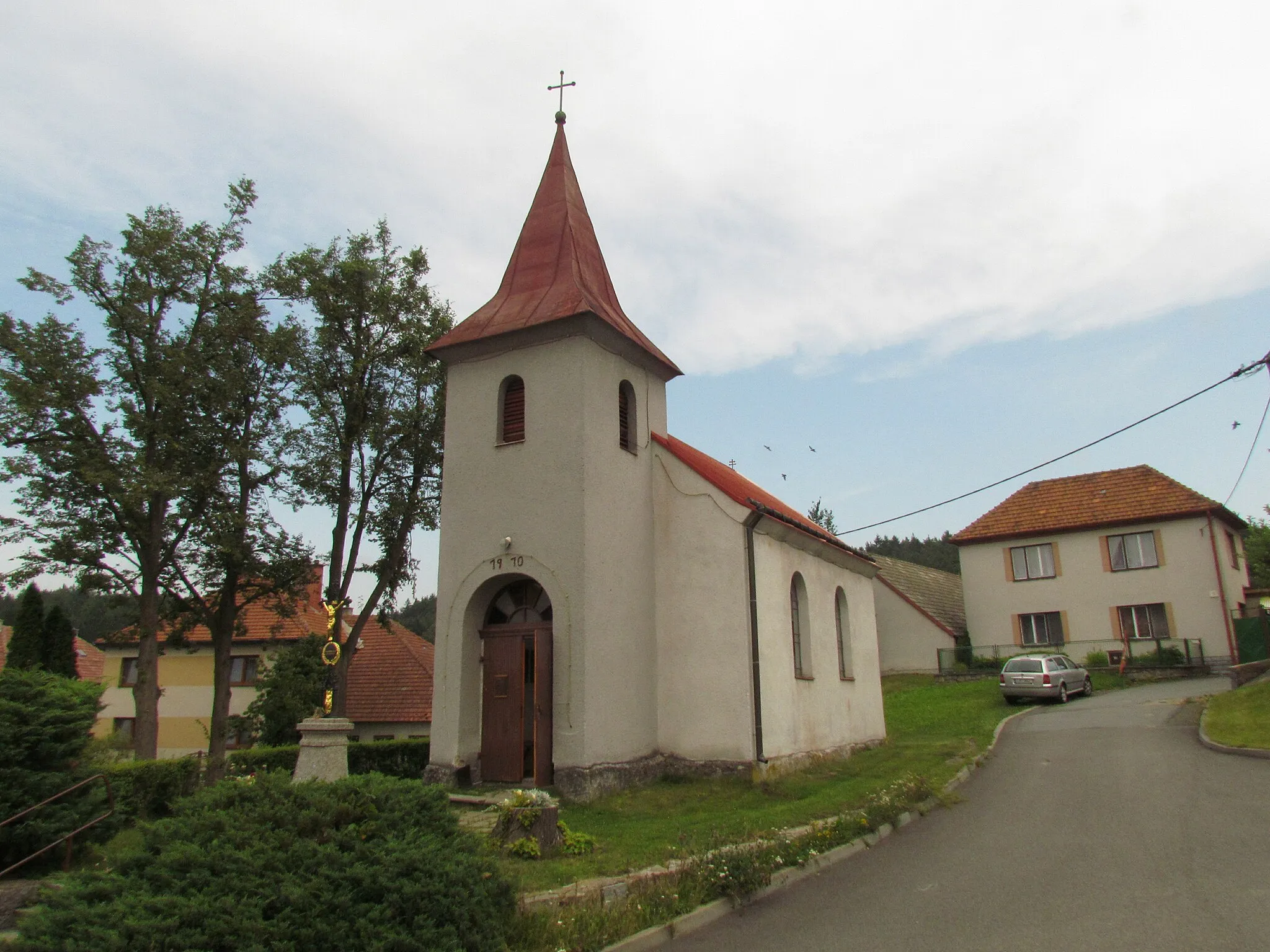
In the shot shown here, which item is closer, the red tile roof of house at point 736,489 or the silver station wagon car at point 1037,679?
the red tile roof of house at point 736,489

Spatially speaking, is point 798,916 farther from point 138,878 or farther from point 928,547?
point 928,547

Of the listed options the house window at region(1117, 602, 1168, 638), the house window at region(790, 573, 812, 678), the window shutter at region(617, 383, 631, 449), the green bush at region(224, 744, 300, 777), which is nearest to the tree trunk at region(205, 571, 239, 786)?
the green bush at region(224, 744, 300, 777)

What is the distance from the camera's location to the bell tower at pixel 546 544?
13.3 meters

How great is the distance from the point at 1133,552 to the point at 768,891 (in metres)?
28.6

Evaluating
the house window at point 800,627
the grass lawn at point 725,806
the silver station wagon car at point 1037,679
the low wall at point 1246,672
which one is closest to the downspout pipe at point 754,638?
the grass lawn at point 725,806

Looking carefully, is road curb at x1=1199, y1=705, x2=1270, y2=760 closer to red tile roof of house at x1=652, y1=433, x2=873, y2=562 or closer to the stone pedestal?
red tile roof of house at x1=652, y1=433, x2=873, y2=562

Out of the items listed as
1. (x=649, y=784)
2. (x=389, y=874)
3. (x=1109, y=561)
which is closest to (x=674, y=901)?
(x=389, y=874)

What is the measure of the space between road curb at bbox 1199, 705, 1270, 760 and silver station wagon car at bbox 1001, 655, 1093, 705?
292 inches

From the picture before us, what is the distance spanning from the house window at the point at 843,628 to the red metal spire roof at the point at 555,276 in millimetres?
6353

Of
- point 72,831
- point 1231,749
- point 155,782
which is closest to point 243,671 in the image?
point 155,782

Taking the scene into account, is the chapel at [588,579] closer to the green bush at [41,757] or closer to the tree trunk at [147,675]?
the green bush at [41,757]

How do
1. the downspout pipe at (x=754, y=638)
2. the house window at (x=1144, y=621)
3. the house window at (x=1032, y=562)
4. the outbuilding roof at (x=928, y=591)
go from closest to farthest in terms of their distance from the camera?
1. the downspout pipe at (x=754, y=638)
2. the house window at (x=1144, y=621)
3. the house window at (x=1032, y=562)
4. the outbuilding roof at (x=928, y=591)

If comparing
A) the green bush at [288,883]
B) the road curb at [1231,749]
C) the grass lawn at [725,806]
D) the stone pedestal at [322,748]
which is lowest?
the grass lawn at [725,806]

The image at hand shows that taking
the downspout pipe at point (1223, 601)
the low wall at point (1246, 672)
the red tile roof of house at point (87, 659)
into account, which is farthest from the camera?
the red tile roof of house at point (87, 659)
